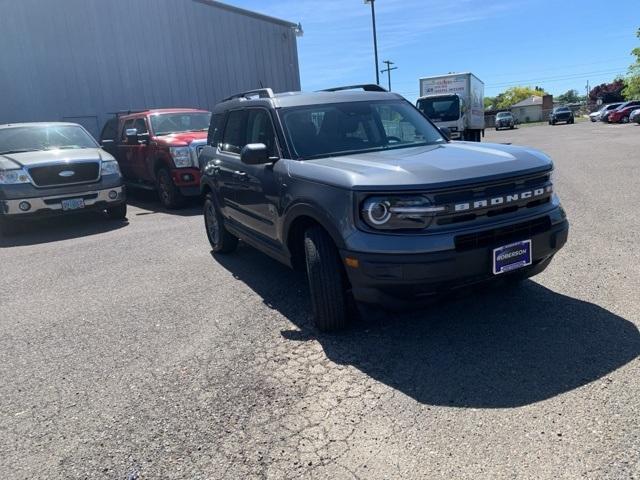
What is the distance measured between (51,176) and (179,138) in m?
2.54

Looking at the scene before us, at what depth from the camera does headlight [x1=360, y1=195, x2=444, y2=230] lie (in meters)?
3.32

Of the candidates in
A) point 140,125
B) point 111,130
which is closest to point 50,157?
point 140,125

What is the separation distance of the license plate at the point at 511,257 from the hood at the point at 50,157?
7.78 m

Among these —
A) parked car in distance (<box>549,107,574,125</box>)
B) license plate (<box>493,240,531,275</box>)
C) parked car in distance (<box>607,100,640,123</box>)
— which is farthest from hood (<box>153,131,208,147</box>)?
parked car in distance (<box>549,107,574,125</box>)

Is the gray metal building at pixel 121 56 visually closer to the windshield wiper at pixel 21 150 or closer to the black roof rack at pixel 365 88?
the windshield wiper at pixel 21 150

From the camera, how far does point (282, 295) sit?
499 centimetres

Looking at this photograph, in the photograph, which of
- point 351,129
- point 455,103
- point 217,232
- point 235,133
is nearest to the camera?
point 351,129

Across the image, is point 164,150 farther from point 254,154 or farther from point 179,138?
point 254,154

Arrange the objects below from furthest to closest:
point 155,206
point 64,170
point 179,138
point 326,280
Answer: point 155,206
point 179,138
point 64,170
point 326,280

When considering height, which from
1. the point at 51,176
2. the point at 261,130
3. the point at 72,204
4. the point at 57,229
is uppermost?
the point at 261,130

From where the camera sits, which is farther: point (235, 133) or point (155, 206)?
point (155, 206)

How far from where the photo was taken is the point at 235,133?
5629mm

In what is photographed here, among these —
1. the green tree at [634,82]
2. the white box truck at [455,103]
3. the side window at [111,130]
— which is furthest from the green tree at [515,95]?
the side window at [111,130]

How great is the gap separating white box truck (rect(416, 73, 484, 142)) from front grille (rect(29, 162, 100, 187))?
14.5 m
